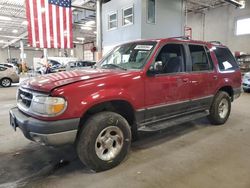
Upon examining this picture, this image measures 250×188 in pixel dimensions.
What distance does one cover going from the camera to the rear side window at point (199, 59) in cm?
364

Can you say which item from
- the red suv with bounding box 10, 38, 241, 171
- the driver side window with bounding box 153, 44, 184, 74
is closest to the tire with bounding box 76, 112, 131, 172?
the red suv with bounding box 10, 38, 241, 171

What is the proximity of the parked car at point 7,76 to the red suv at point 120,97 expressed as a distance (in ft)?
34.5

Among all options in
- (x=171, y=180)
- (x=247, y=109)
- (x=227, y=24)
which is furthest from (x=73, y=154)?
(x=227, y=24)

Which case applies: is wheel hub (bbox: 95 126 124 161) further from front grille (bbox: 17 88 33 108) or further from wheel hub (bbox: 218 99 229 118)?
wheel hub (bbox: 218 99 229 118)

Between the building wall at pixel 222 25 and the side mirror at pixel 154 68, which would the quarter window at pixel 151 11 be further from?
the side mirror at pixel 154 68

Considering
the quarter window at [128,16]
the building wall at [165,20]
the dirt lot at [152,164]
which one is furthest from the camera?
the quarter window at [128,16]

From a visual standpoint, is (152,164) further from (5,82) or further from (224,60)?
(5,82)

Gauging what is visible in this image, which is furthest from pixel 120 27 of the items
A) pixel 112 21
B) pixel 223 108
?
pixel 223 108

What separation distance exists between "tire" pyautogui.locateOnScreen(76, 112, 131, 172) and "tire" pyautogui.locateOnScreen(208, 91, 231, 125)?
223 cm

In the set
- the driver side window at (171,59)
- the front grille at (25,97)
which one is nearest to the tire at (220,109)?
the driver side window at (171,59)

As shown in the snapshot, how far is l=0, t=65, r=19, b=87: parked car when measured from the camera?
12.1 meters

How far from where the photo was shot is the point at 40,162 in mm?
2854

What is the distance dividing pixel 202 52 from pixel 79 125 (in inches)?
102

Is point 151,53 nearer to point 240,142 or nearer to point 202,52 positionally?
point 202,52
